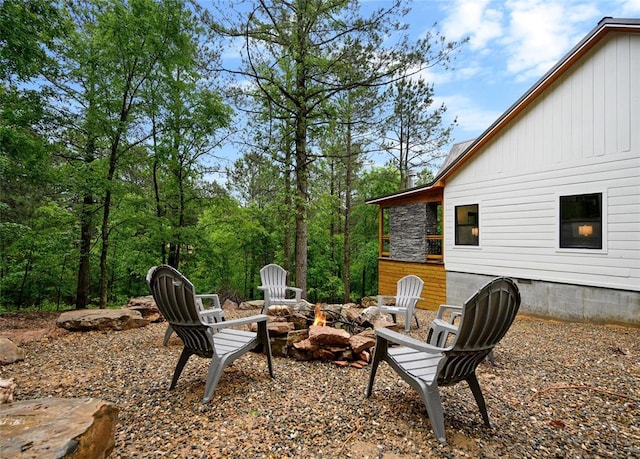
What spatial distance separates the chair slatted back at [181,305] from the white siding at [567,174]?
649cm

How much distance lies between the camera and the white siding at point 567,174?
5.08 meters

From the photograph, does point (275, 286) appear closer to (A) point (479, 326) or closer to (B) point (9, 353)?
(B) point (9, 353)

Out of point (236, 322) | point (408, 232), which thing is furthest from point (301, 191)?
point (236, 322)

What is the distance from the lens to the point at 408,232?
9305 millimetres

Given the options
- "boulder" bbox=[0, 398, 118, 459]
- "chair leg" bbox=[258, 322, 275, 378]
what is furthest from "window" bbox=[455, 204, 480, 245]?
"boulder" bbox=[0, 398, 118, 459]

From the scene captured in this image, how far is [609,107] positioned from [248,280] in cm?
1199

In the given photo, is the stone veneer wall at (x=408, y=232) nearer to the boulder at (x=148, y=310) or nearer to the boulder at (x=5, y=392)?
the boulder at (x=148, y=310)

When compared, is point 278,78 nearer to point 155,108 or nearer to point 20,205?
point 155,108

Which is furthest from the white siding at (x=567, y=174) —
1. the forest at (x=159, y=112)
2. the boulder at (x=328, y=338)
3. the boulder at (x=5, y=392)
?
the boulder at (x=5, y=392)

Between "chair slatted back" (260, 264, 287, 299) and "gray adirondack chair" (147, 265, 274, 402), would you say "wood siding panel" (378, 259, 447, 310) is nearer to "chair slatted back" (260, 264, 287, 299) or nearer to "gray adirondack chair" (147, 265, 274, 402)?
"chair slatted back" (260, 264, 287, 299)

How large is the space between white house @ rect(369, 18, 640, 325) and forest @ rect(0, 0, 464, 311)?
90.0 inches

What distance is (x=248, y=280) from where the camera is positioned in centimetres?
1309

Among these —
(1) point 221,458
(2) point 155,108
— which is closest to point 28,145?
(2) point 155,108

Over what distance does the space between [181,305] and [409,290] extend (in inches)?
146
